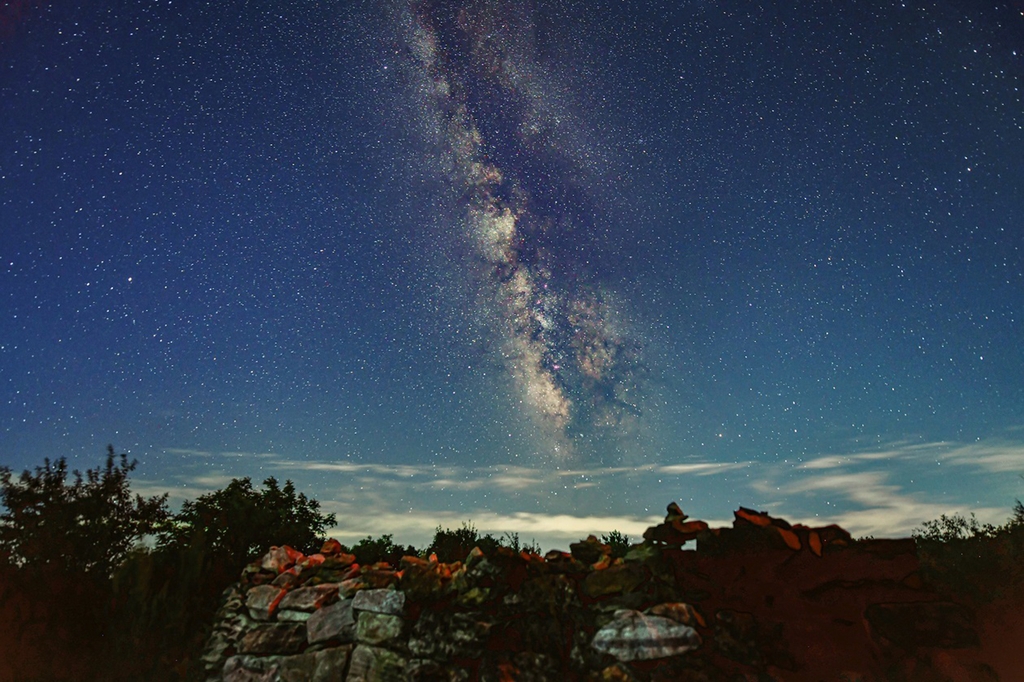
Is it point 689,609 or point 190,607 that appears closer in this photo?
point 689,609

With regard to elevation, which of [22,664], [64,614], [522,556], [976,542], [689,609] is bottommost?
[22,664]

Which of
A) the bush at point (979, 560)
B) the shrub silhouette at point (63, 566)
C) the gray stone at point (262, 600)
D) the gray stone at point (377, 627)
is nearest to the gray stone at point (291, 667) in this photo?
the gray stone at point (377, 627)

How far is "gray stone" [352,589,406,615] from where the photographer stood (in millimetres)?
8250

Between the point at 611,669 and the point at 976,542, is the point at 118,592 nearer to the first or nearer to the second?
the point at 611,669

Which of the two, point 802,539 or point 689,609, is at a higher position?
point 802,539

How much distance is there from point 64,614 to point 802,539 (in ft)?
44.1

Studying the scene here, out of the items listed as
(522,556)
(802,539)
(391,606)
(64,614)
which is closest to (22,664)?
(64,614)

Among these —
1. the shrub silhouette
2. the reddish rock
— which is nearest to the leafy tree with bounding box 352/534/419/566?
the shrub silhouette

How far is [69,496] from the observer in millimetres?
15367

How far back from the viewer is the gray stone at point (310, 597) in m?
8.89

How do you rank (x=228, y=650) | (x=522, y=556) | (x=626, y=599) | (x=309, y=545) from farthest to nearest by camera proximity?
(x=309, y=545)
(x=228, y=650)
(x=522, y=556)
(x=626, y=599)

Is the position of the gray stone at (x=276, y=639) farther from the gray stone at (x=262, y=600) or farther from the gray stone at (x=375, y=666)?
the gray stone at (x=375, y=666)

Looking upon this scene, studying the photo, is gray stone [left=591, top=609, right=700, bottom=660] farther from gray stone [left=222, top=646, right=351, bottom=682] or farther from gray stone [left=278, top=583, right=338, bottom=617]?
gray stone [left=278, top=583, right=338, bottom=617]

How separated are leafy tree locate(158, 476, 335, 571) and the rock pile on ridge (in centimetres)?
534
